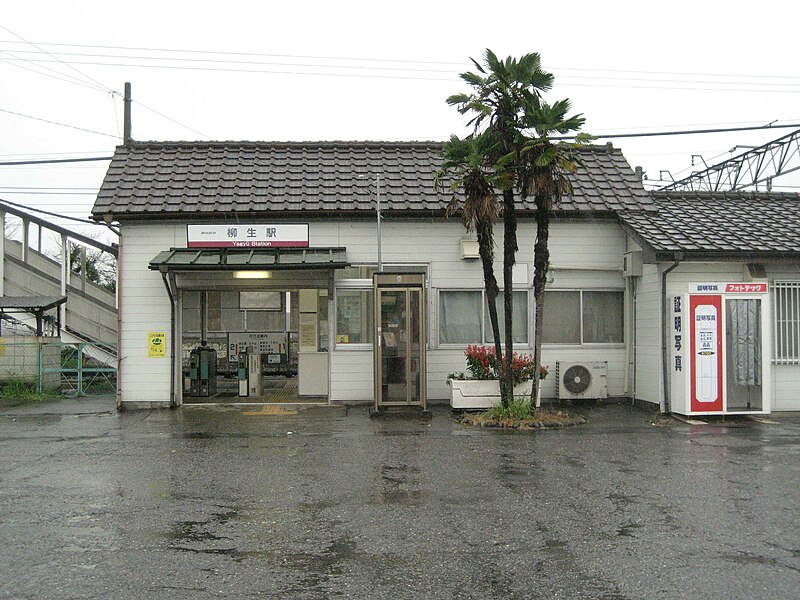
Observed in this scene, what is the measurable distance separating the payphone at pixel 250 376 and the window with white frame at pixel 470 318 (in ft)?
17.0

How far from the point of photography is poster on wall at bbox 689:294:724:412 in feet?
45.1

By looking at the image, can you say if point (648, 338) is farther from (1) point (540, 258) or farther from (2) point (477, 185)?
(2) point (477, 185)

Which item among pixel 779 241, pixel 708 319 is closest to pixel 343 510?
pixel 708 319

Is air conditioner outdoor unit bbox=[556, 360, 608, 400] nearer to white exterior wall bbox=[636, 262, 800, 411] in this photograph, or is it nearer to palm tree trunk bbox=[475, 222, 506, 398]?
white exterior wall bbox=[636, 262, 800, 411]

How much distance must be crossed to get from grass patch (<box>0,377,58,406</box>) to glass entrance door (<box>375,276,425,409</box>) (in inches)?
323

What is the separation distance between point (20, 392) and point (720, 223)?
51.8 ft

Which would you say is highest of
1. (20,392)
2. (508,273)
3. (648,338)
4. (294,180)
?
(294,180)

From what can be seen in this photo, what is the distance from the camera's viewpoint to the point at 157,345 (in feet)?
51.0

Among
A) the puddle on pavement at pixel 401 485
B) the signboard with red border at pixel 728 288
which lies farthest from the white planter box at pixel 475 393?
the puddle on pavement at pixel 401 485

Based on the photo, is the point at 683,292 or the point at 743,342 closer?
the point at 743,342

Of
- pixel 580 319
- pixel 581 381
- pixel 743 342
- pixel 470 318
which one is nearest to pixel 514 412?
pixel 581 381

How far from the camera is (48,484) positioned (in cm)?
870

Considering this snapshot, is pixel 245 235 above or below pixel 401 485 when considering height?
above

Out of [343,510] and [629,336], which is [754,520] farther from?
[629,336]
